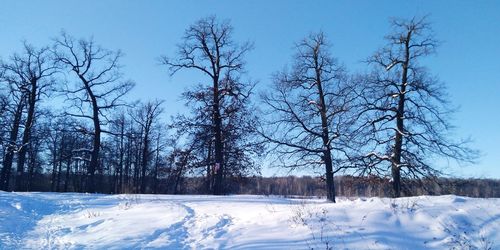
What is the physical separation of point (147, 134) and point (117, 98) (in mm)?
17624

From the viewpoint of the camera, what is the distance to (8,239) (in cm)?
924

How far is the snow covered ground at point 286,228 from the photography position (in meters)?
8.26

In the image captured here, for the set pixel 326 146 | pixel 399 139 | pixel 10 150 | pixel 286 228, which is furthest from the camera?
pixel 10 150

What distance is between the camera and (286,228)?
916 cm

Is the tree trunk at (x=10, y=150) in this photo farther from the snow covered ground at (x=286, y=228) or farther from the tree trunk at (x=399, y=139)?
the tree trunk at (x=399, y=139)

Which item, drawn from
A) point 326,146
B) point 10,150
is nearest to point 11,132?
point 10,150

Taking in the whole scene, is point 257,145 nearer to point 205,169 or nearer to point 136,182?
point 205,169

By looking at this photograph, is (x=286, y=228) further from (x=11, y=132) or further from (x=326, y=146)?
(x=11, y=132)

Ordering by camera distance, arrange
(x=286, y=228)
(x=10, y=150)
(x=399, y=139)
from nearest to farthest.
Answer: (x=286, y=228) → (x=399, y=139) → (x=10, y=150)

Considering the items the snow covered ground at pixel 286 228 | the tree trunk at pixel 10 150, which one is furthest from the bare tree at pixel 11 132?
the snow covered ground at pixel 286 228

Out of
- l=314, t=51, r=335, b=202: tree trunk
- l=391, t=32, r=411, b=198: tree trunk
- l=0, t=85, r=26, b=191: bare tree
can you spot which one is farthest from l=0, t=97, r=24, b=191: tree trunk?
l=391, t=32, r=411, b=198: tree trunk

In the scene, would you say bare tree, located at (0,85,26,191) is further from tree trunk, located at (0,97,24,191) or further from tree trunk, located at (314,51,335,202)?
tree trunk, located at (314,51,335,202)

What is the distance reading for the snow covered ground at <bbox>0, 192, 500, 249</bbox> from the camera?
826cm

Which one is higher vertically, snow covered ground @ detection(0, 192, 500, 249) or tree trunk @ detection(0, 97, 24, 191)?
tree trunk @ detection(0, 97, 24, 191)
